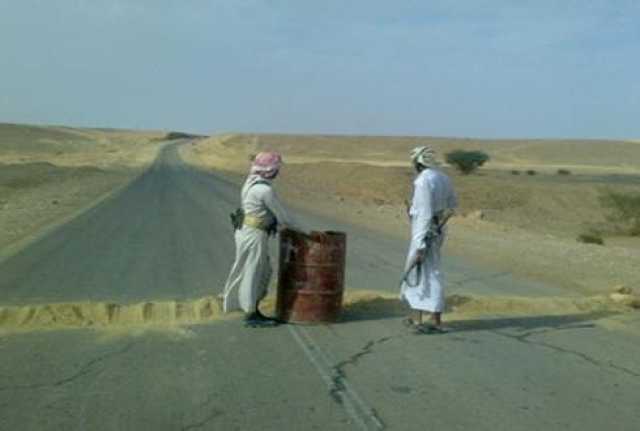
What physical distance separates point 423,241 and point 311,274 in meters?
1.20

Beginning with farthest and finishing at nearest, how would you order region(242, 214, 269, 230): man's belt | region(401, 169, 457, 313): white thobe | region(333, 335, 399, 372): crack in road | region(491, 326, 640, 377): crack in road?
1. region(242, 214, 269, 230): man's belt
2. region(401, 169, 457, 313): white thobe
3. region(491, 326, 640, 377): crack in road
4. region(333, 335, 399, 372): crack in road

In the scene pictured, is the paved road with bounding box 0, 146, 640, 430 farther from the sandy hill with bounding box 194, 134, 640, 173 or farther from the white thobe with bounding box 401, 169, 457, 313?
the sandy hill with bounding box 194, 134, 640, 173

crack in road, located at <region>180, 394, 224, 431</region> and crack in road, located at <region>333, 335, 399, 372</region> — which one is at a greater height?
crack in road, located at <region>180, 394, 224, 431</region>

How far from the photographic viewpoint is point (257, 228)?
9508 millimetres

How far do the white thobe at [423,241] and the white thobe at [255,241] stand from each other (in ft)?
4.16

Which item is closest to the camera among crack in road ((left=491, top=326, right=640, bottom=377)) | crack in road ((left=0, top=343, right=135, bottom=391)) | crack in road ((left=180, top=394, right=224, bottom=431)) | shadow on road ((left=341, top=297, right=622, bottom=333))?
crack in road ((left=180, top=394, right=224, bottom=431))

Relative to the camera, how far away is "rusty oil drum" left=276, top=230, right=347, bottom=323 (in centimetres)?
951

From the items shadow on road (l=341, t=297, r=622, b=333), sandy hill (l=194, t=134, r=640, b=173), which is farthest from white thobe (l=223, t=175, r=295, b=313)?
sandy hill (l=194, t=134, r=640, b=173)

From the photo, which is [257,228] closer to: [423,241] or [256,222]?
[256,222]

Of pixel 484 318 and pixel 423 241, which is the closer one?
pixel 423 241

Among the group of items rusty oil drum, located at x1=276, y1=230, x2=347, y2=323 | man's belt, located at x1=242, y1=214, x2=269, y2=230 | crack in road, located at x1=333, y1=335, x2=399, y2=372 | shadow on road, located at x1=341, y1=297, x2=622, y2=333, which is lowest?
shadow on road, located at x1=341, y1=297, x2=622, y2=333

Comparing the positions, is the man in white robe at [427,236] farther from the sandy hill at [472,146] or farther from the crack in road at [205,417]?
the sandy hill at [472,146]

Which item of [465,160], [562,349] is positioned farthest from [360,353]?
[465,160]

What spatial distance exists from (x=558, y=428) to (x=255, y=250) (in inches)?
166
